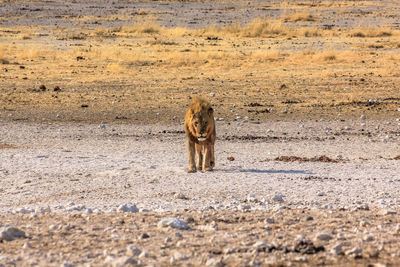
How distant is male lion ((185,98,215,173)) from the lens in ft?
34.2

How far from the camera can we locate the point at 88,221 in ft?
24.1

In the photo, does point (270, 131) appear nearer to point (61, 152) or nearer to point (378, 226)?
point (61, 152)

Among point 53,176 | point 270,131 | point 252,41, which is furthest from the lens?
point 252,41

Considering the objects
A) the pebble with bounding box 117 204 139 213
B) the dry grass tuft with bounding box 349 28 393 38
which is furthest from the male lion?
the dry grass tuft with bounding box 349 28 393 38

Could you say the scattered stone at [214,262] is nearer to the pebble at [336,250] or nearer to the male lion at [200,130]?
the pebble at [336,250]

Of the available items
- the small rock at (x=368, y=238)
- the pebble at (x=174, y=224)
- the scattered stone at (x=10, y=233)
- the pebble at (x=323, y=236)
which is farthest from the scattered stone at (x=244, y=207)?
the scattered stone at (x=10, y=233)

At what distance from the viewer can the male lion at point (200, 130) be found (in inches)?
411

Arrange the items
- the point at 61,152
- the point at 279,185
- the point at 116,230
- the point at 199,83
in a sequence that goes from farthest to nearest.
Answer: the point at 199,83
the point at 61,152
the point at 279,185
the point at 116,230

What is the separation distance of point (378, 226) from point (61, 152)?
6883 millimetres

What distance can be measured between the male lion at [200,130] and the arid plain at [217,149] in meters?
0.35

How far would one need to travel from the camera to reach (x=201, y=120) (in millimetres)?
10438

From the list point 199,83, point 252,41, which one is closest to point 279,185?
point 199,83

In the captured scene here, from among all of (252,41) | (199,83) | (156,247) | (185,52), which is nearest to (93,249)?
(156,247)

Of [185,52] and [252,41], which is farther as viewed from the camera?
[252,41]
